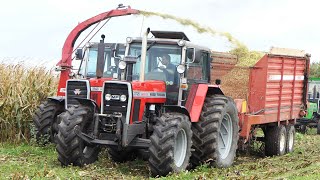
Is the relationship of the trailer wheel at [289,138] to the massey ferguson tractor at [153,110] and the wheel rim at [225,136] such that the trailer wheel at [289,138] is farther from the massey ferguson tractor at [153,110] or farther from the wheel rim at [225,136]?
the wheel rim at [225,136]

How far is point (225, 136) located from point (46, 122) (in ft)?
13.4

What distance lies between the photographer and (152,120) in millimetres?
10641

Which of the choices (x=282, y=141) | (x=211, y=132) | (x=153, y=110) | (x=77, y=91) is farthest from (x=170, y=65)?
(x=282, y=141)

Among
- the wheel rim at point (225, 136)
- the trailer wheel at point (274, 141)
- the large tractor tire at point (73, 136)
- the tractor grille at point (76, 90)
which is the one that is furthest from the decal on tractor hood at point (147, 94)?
the trailer wheel at point (274, 141)

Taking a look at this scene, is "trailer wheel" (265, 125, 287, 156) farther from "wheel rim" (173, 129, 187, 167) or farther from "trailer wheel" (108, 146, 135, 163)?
"wheel rim" (173, 129, 187, 167)

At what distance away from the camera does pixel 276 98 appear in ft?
48.6

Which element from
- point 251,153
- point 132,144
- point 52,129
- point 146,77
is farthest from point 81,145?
point 251,153

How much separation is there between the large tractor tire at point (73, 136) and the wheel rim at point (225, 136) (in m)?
2.90

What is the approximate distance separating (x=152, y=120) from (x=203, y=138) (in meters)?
1.02

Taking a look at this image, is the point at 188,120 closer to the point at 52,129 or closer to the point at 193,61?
the point at 193,61

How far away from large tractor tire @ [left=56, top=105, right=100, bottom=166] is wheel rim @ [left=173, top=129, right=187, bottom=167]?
59.1 inches

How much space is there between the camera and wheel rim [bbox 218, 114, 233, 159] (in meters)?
12.1

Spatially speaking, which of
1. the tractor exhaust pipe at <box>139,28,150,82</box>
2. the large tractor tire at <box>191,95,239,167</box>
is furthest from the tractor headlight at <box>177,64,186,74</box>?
the large tractor tire at <box>191,95,239,167</box>

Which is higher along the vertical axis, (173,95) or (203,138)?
(173,95)
